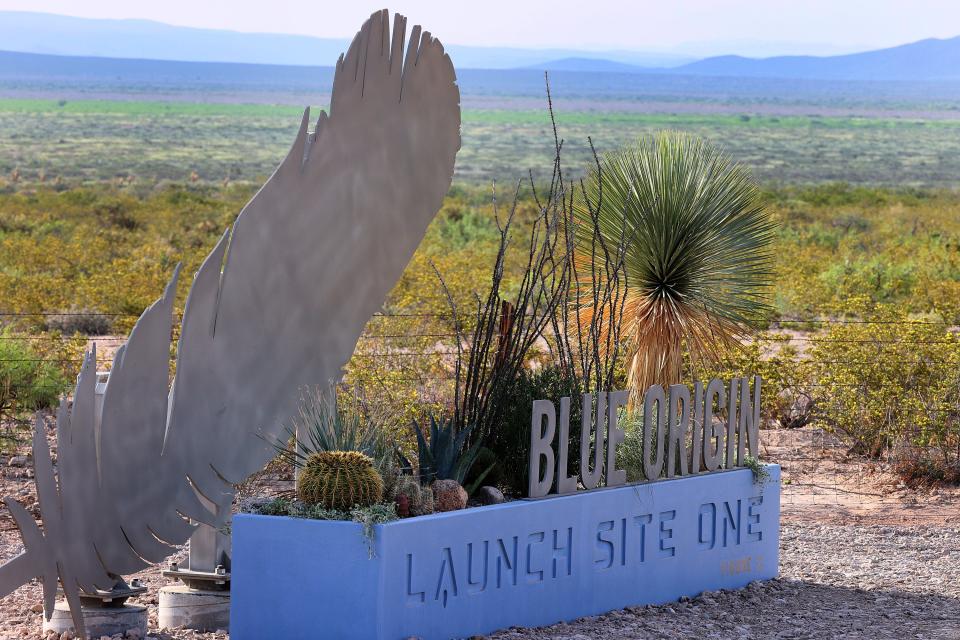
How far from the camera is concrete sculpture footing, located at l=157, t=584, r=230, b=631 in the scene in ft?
20.4

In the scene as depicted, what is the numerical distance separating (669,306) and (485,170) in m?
55.1

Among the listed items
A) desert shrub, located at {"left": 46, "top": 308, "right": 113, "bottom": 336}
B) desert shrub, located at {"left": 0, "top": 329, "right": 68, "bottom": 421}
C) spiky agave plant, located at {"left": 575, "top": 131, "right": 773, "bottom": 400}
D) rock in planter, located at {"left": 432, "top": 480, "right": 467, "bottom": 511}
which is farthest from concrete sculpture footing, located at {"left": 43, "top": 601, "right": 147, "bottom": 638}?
desert shrub, located at {"left": 46, "top": 308, "right": 113, "bottom": 336}

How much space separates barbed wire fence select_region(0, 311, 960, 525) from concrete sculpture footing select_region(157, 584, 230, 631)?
169 inches

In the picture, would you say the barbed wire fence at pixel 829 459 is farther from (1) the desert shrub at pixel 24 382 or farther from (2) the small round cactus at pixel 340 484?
(2) the small round cactus at pixel 340 484

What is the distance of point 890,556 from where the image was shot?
8258mm

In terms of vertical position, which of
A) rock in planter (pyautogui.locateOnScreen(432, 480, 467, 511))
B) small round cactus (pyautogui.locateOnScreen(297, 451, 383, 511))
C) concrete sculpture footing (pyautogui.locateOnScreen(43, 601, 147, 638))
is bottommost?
concrete sculpture footing (pyautogui.locateOnScreen(43, 601, 147, 638))

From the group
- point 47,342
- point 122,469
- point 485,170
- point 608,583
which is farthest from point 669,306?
point 485,170

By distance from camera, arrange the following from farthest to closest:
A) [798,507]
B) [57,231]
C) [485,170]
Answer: [485,170], [57,231], [798,507]

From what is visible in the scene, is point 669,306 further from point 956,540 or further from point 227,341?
point 227,341

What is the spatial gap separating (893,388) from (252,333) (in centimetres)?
632

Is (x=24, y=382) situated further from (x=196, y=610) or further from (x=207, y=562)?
(x=196, y=610)

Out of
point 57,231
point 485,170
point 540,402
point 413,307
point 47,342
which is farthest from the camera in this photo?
point 485,170

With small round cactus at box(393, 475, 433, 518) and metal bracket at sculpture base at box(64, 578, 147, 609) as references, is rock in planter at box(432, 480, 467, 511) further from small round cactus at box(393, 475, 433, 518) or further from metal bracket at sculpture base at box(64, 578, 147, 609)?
metal bracket at sculpture base at box(64, 578, 147, 609)

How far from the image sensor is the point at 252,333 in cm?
583
